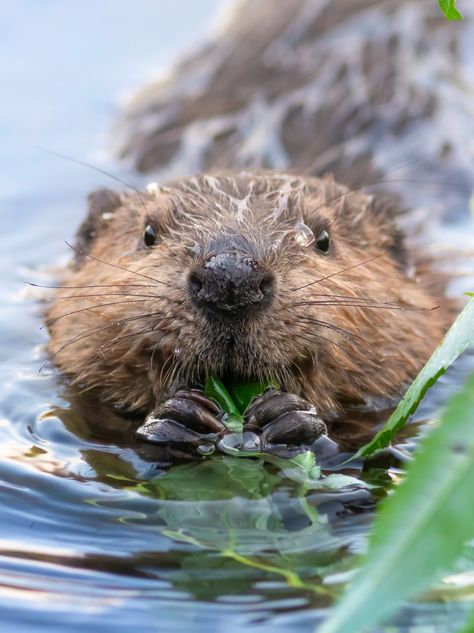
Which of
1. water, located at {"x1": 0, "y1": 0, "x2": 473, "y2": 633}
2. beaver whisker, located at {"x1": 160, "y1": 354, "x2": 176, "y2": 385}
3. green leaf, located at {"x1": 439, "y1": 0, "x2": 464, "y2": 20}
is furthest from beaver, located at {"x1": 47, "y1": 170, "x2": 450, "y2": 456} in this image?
green leaf, located at {"x1": 439, "y1": 0, "x2": 464, "y2": 20}

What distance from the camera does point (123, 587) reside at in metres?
2.55

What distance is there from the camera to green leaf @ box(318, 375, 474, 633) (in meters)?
1.56

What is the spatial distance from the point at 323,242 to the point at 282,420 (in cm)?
86

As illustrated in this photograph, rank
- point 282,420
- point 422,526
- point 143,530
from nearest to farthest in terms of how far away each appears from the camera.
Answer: point 422,526 < point 143,530 < point 282,420

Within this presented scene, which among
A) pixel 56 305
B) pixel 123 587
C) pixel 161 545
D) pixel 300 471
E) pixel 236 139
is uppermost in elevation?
pixel 236 139

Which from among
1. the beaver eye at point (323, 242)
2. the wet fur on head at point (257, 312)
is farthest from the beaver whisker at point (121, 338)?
the beaver eye at point (323, 242)

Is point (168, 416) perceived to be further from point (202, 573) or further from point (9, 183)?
point (9, 183)

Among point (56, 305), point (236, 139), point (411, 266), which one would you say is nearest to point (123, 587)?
point (56, 305)

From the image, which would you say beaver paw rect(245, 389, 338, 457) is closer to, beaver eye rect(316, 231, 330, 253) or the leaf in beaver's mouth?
the leaf in beaver's mouth

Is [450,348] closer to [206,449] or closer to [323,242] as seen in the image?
[206,449]

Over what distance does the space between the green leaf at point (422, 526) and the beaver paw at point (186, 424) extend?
5.27 ft

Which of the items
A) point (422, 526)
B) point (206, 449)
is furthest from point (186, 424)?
point (422, 526)

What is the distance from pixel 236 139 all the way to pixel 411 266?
6.45 feet

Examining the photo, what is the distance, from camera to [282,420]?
126 inches
